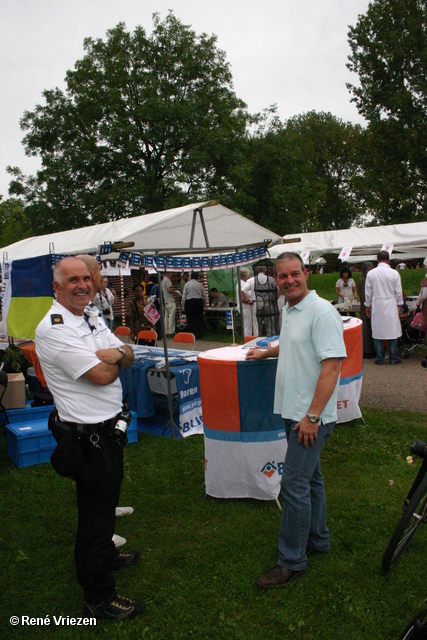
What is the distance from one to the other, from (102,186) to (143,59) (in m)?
6.59

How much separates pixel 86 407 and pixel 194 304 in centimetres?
1257

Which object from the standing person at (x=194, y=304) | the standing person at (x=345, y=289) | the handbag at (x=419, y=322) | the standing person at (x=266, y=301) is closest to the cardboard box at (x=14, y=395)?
the handbag at (x=419, y=322)

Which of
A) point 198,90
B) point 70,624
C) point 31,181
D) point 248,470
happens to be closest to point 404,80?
point 198,90

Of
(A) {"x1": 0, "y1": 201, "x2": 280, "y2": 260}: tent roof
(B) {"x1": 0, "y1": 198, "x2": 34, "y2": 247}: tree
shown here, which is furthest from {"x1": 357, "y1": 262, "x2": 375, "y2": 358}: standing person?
(B) {"x1": 0, "y1": 198, "x2": 34, "y2": 247}: tree

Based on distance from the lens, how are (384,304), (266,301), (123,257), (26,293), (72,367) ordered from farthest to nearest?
(266,301)
(384,304)
(26,293)
(123,257)
(72,367)

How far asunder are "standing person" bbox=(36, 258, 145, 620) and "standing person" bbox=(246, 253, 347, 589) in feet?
3.03

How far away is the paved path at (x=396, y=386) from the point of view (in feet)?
23.5

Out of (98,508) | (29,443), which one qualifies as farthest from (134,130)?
(98,508)

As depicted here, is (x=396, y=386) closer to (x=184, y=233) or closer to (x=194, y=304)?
(x=184, y=233)

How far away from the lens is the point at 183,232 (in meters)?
8.03

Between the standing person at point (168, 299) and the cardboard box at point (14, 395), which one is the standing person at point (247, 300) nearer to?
the standing person at point (168, 299)

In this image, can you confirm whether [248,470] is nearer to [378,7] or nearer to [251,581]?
[251,581]

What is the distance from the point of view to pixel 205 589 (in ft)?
10.3

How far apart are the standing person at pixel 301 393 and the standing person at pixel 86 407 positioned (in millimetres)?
924
